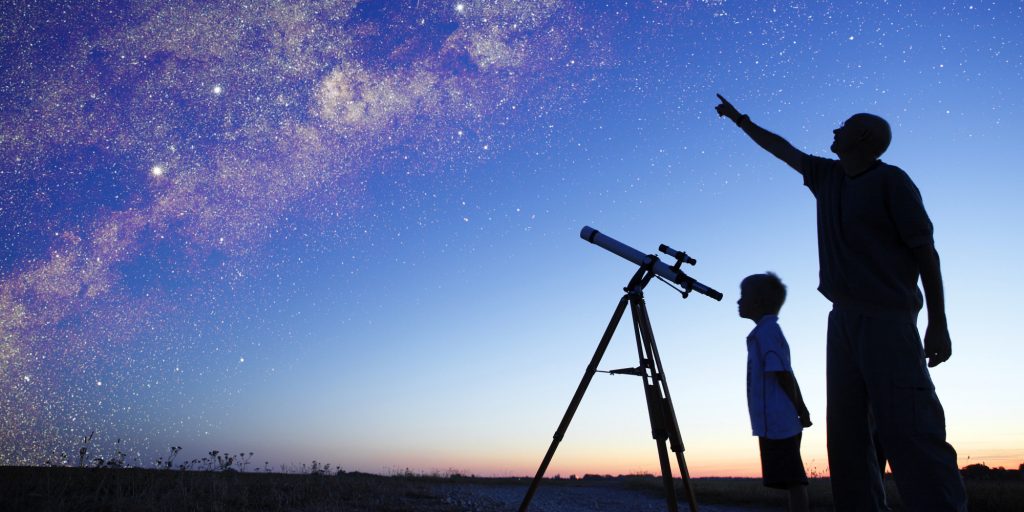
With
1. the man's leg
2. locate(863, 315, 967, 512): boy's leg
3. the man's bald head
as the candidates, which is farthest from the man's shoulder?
locate(863, 315, 967, 512): boy's leg

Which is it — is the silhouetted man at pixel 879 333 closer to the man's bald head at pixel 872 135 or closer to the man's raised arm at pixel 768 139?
the man's bald head at pixel 872 135

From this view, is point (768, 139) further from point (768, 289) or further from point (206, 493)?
point (206, 493)

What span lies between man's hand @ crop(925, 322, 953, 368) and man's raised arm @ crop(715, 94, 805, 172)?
4.23 ft

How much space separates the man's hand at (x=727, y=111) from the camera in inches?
159

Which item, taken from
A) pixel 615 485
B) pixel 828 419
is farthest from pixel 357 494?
pixel 615 485

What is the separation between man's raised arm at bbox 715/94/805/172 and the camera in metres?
3.69

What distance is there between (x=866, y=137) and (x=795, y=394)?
1761 millimetres

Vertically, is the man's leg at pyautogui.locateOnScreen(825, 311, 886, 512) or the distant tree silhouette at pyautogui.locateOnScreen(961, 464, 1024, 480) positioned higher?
the man's leg at pyautogui.locateOnScreen(825, 311, 886, 512)

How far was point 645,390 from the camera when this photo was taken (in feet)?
15.8

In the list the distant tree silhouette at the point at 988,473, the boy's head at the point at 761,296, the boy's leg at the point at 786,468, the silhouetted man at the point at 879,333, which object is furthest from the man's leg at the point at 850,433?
the distant tree silhouette at the point at 988,473

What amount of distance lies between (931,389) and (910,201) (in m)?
0.93

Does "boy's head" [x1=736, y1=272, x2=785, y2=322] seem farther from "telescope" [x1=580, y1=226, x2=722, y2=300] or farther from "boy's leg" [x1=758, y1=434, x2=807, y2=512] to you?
"boy's leg" [x1=758, y1=434, x2=807, y2=512]

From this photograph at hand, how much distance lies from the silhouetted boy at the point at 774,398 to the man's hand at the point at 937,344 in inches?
43.5

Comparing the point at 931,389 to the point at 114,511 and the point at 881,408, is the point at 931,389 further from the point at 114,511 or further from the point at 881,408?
the point at 114,511
